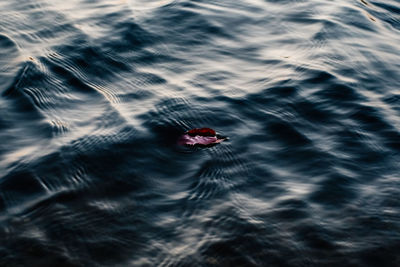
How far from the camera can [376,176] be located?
3.68 m

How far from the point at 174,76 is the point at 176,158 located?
1407 mm

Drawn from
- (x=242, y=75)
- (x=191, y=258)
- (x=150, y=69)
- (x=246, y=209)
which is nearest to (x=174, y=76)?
(x=150, y=69)

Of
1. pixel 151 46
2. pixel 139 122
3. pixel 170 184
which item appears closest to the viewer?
pixel 170 184

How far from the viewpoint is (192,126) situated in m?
4.18

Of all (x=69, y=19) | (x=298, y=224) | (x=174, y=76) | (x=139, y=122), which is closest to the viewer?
(x=298, y=224)

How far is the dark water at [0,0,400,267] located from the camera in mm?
3012

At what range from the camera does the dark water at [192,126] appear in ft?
9.88

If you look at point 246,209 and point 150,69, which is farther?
point 150,69

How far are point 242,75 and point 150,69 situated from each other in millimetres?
913

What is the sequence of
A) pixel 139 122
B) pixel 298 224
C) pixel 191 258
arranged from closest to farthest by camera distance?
pixel 191 258
pixel 298 224
pixel 139 122

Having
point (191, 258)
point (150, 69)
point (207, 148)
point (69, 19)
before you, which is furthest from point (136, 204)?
point (69, 19)

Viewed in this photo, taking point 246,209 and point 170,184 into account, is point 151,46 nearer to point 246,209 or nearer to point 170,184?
point 170,184

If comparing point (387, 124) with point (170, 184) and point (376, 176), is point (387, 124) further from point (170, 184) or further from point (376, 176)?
point (170, 184)

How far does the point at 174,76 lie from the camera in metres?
4.96
